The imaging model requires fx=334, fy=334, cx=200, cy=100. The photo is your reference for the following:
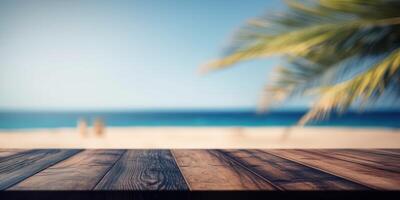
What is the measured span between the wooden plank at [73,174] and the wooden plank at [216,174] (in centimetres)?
21

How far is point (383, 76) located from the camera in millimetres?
2027

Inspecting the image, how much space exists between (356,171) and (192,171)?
0.43 metres

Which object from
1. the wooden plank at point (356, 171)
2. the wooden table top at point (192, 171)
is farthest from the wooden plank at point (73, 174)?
the wooden plank at point (356, 171)

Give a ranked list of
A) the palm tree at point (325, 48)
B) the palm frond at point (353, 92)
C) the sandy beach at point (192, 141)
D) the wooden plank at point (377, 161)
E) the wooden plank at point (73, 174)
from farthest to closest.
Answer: the sandy beach at point (192, 141) → the palm tree at point (325, 48) → the palm frond at point (353, 92) → the wooden plank at point (377, 161) → the wooden plank at point (73, 174)

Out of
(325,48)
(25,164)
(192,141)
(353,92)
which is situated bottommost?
(192,141)

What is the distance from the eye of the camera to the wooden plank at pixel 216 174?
2.20 ft

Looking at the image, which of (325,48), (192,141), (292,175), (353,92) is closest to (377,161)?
(292,175)

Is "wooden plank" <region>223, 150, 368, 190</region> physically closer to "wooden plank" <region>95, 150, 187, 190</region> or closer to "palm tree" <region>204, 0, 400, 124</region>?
"wooden plank" <region>95, 150, 187, 190</region>

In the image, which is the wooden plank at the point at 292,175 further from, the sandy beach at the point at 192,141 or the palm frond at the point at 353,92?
the sandy beach at the point at 192,141

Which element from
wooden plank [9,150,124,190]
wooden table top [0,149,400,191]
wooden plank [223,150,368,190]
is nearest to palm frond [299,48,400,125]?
wooden table top [0,149,400,191]

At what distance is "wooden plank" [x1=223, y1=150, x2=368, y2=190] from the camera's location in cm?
67

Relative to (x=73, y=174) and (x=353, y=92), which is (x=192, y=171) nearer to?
(x=73, y=174)

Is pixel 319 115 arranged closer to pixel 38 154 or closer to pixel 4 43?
pixel 38 154

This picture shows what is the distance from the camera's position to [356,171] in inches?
34.2
